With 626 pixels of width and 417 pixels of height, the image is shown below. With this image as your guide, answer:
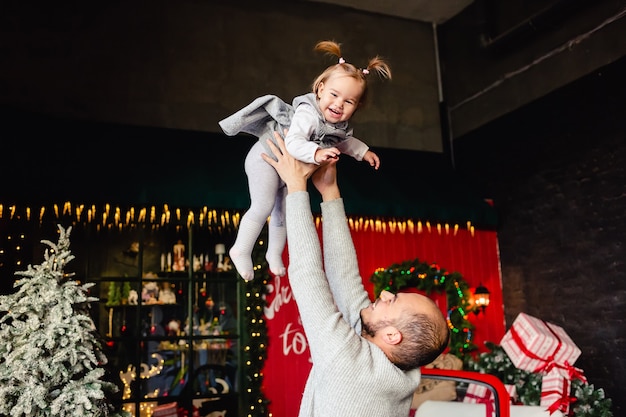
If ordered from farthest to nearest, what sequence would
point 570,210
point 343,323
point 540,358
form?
point 570,210 < point 540,358 < point 343,323

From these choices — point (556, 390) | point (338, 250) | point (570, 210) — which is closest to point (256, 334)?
point (556, 390)

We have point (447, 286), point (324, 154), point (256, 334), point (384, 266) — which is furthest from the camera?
point (447, 286)

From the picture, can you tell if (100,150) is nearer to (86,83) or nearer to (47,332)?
(86,83)

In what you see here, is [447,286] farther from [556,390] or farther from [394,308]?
[394,308]

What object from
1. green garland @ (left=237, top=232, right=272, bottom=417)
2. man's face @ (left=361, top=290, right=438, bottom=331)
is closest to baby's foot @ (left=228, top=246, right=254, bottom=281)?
man's face @ (left=361, top=290, right=438, bottom=331)

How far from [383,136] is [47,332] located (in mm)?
4722

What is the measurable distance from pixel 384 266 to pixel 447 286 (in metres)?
0.79

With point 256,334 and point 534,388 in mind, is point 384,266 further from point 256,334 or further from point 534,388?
Answer: point 534,388

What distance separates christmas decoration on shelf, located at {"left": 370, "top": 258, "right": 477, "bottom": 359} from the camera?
666 cm

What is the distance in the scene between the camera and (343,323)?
1844mm

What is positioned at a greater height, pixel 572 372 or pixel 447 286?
pixel 447 286

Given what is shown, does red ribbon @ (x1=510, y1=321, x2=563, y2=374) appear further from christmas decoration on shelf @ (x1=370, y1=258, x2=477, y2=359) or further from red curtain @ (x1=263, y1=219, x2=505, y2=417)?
red curtain @ (x1=263, y1=219, x2=505, y2=417)

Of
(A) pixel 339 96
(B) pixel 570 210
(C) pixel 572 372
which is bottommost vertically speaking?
(C) pixel 572 372

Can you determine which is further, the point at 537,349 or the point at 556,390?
the point at 537,349
